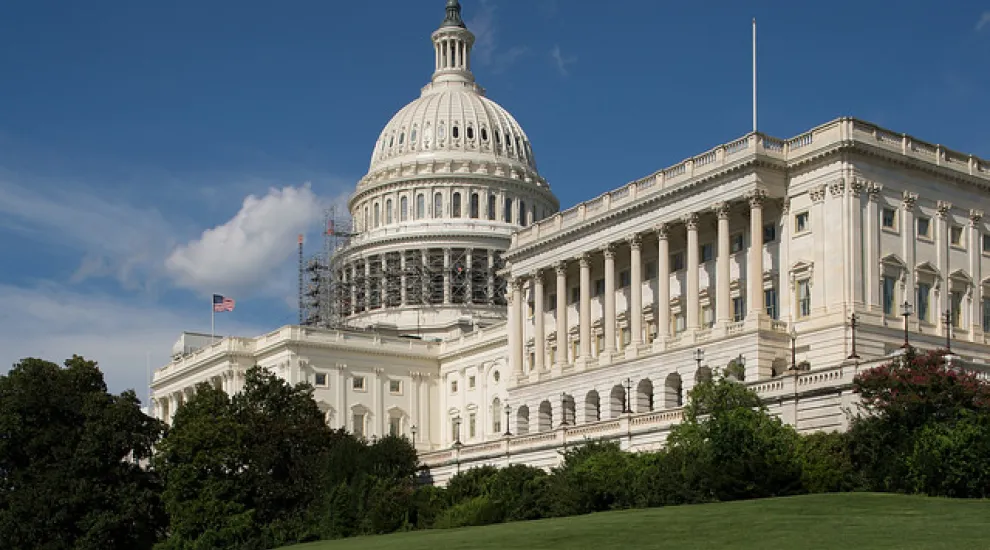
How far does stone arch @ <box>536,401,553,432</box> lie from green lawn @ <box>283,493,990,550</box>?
46.2 m

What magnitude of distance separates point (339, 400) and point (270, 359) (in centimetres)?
763

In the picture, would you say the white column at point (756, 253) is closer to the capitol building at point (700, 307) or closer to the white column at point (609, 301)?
the capitol building at point (700, 307)

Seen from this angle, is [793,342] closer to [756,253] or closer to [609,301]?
[756,253]

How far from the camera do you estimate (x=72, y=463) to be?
95.8m

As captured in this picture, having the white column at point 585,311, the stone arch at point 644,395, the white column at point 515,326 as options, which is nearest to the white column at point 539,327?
the white column at point 515,326

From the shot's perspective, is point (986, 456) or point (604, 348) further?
point (604, 348)

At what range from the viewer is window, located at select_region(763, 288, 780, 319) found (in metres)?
98.9

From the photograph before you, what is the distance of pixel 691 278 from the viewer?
10312cm

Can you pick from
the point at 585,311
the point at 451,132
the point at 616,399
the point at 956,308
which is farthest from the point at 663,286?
the point at 451,132

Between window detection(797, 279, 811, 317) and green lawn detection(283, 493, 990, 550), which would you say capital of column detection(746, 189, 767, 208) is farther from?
green lawn detection(283, 493, 990, 550)

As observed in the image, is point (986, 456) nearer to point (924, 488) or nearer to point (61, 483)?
point (924, 488)

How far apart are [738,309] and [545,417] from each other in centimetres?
2064

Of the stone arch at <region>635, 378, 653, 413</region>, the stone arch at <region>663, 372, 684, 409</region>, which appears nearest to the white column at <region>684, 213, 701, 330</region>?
the stone arch at <region>663, 372, 684, 409</region>

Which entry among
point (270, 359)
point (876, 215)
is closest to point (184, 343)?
point (270, 359)
